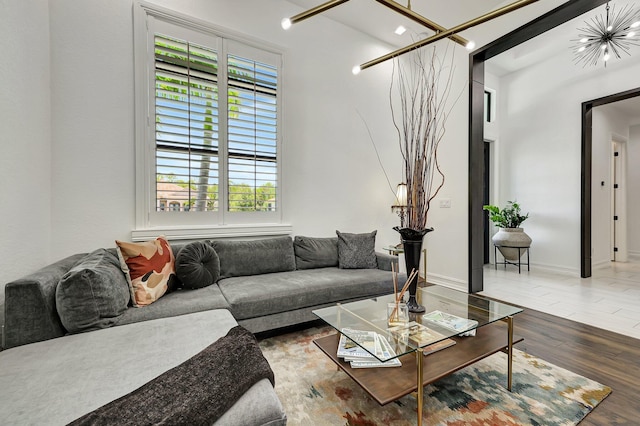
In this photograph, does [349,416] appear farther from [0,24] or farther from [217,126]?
[0,24]

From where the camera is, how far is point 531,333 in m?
2.39

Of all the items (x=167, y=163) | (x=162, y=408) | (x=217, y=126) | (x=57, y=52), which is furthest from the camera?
(x=217, y=126)

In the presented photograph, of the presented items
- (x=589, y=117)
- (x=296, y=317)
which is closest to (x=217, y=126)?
(x=296, y=317)

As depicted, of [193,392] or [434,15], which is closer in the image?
[193,392]

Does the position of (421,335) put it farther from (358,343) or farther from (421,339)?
(358,343)


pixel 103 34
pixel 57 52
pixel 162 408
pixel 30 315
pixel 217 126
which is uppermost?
pixel 103 34

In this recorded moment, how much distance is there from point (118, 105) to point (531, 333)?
13.6 ft

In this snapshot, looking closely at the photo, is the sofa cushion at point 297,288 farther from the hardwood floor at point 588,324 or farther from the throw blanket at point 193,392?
the hardwood floor at point 588,324

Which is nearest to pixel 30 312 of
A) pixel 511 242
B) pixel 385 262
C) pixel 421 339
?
pixel 421 339

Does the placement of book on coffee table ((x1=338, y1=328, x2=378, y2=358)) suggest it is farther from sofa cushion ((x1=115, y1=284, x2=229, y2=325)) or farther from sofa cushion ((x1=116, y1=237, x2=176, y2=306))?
sofa cushion ((x1=116, y1=237, x2=176, y2=306))

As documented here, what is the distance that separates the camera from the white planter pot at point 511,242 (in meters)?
4.60

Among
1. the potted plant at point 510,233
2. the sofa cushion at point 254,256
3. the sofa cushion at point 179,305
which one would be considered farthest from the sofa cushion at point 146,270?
the potted plant at point 510,233

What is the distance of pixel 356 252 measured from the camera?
3.03 meters

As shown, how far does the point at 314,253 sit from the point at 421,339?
1.73 meters
